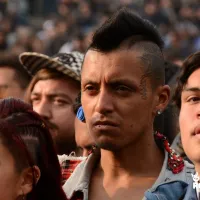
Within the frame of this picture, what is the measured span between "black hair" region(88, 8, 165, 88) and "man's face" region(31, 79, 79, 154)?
1.39 metres

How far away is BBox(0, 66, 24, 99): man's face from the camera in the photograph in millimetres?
5883

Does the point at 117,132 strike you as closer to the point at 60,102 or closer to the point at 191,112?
the point at 191,112

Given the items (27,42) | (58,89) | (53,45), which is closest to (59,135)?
(58,89)

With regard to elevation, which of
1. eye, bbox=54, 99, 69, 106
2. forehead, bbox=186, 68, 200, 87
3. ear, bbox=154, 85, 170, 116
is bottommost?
ear, bbox=154, 85, 170, 116

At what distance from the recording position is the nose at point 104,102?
3.31m

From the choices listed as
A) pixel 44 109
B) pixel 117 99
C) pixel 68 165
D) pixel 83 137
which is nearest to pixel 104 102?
pixel 117 99

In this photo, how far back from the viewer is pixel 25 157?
318cm

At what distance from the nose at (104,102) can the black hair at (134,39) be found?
210mm

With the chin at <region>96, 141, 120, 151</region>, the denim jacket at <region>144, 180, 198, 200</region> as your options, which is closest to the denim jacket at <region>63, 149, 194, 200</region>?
the denim jacket at <region>144, 180, 198, 200</region>

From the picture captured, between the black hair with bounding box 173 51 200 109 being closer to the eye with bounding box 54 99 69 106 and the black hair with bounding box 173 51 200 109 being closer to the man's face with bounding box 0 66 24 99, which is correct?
the eye with bounding box 54 99 69 106

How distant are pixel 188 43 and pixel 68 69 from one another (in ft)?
29.1

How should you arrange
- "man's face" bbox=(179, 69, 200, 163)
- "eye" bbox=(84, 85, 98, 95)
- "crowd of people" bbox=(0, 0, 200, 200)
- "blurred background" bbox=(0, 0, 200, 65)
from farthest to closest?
"blurred background" bbox=(0, 0, 200, 65), "eye" bbox=(84, 85, 98, 95), "crowd of people" bbox=(0, 0, 200, 200), "man's face" bbox=(179, 69, 200, 163)

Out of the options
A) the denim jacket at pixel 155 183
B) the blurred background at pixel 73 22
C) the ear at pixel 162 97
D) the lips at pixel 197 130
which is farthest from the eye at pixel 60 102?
the blurred background at pixel 73 22

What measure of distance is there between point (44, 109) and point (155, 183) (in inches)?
67.9
